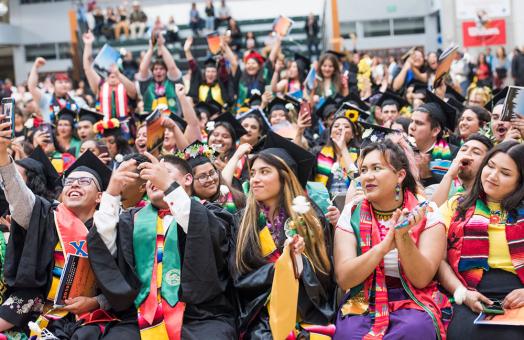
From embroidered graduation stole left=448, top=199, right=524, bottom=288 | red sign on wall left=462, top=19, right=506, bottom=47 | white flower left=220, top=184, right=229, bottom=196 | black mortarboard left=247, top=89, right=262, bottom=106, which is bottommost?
embroidered graduation stole left=448, top=199, right=524, bottom=288

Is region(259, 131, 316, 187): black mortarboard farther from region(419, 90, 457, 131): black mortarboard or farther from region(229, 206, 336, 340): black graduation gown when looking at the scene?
region(419, 90, 457, 131): black mortarboard

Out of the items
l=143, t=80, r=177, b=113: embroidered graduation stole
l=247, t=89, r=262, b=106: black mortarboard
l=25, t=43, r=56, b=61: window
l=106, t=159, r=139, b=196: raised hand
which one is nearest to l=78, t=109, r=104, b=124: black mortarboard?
l=143, t=80, r=177, b=113: embroidered graduation stole

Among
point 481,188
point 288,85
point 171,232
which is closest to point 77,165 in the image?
point 171,232

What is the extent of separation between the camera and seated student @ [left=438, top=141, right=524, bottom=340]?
397cm

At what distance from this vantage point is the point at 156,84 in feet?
33.7

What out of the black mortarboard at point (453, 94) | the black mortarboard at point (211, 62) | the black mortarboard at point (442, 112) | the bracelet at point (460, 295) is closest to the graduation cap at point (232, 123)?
the black mortarboard at point (442, 112)

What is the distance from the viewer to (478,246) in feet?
13.4

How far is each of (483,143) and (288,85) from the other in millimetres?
6525

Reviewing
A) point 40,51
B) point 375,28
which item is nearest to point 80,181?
point 375,28

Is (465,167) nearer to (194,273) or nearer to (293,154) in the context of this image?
(293,154)

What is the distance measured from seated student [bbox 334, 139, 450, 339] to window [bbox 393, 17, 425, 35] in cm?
2496

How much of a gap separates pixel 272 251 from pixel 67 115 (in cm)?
527

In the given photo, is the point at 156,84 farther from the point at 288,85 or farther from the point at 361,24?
the point at 361,24

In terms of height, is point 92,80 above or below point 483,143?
above
